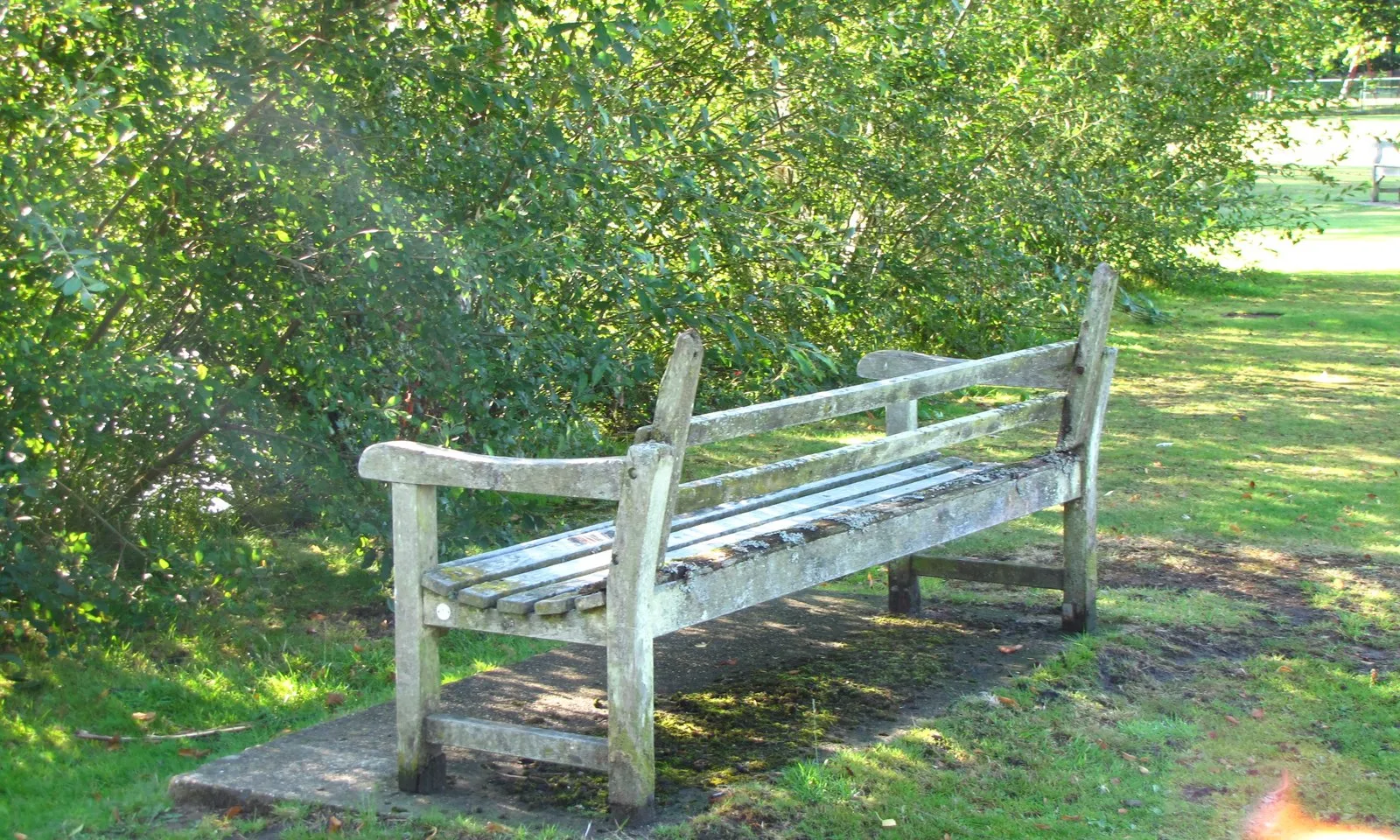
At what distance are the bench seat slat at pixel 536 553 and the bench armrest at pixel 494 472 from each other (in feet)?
0.94

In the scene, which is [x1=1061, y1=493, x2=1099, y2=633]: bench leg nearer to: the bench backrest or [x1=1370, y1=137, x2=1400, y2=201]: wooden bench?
the bench backrest

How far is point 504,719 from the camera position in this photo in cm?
486

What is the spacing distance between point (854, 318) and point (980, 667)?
16.4 feet

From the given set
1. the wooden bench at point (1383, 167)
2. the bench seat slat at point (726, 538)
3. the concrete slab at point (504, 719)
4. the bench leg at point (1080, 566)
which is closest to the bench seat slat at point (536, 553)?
the bench seat slat at point (726, 538)

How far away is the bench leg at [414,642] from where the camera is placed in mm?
4043

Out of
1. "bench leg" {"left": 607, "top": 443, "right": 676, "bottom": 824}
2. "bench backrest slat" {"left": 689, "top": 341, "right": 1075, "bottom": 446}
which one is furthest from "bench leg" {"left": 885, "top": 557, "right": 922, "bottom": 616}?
"bench leg" {"left": 607, "top": 443, "right": 676, "bottom": 824}

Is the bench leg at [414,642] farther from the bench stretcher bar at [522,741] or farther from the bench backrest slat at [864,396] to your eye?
the bench backrest slat at [864,396]

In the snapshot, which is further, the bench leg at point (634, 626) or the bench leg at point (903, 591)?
the bench leg at point (903, 591)

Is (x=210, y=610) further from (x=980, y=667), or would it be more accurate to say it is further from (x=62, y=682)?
(x=980, y=667)

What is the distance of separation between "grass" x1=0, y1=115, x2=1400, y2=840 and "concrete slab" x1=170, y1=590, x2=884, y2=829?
0.11 meters

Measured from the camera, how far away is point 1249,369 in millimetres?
12977

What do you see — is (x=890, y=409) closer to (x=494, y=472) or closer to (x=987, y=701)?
(x=987, y=701)

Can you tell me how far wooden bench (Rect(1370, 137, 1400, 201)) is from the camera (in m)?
29.1

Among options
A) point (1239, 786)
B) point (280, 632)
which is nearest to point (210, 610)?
point (280, 632)
